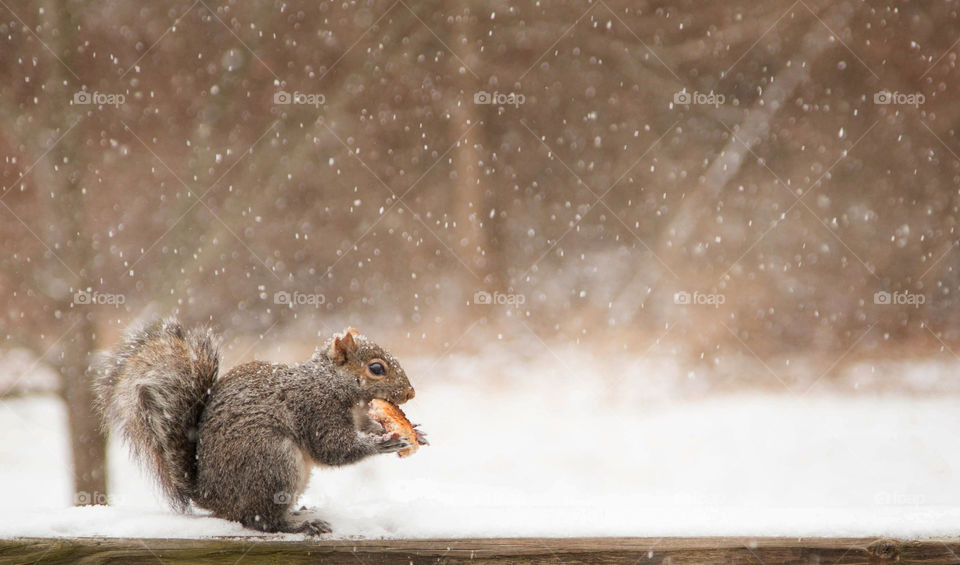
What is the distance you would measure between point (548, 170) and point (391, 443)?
12.2ft

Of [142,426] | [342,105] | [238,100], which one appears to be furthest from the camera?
[342,105]

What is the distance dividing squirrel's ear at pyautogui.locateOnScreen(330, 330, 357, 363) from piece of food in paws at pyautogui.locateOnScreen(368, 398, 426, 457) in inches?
4.3

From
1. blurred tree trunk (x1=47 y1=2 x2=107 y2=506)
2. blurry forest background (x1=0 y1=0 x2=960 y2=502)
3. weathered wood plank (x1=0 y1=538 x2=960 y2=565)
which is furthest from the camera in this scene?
blurry forest background (x1=0 y1=0 x2=960 y2=502)

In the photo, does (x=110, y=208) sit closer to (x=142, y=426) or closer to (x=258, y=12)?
(x=258, y=12)

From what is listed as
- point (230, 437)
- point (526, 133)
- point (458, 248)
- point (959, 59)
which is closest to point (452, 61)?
point (526, 133)

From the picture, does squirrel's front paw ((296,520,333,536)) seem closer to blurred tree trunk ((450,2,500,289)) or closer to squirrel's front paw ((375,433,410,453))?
squirrel's front paw ((375,433,410,453))

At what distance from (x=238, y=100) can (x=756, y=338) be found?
3.63m

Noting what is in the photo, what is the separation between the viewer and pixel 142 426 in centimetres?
137

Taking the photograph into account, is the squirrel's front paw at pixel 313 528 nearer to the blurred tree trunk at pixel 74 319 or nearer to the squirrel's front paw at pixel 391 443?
the squirrel's front paw at pixel 391 443

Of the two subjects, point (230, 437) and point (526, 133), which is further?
point (526, 133)

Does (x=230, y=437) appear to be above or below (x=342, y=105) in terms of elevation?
below

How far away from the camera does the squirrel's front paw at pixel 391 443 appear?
4.71 ft

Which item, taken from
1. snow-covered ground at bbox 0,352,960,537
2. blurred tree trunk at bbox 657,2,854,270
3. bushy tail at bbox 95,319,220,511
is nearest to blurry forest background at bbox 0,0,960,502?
blurred tree trunk at bbox 657,2,854,270

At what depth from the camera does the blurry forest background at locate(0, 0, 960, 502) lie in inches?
147
